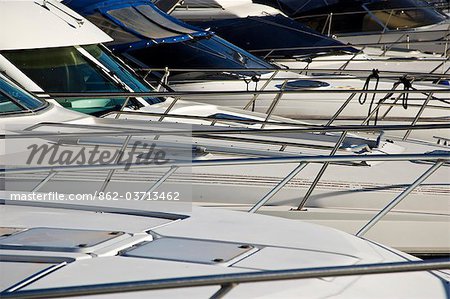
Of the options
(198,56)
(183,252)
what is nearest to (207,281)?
(183,252)

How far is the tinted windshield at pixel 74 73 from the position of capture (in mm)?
6559

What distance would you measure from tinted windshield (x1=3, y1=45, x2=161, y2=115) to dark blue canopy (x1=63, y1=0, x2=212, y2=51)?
1.35m

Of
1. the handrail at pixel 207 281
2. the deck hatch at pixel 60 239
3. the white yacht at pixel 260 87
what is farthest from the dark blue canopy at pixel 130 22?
the handrail at pixel 207 281

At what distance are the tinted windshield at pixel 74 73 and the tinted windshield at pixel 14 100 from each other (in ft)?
2.35

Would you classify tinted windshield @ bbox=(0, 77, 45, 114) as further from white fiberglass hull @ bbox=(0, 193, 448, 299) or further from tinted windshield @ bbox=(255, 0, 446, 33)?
tinted windshield @ bbox=(255, 0, 446, 33)

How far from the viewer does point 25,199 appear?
3.80 meters

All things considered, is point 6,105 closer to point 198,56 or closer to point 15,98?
point 15,98

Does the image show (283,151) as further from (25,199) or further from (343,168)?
(25,199)

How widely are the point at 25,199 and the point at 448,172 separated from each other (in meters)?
2.86

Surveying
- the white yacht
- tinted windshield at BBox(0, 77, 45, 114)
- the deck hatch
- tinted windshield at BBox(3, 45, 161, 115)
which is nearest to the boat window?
tinted windshield at BBox(0, 77, 45, 114)

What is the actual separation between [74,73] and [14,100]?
1.31 meters

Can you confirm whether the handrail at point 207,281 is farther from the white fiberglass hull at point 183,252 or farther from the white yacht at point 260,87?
the white yacht at point 260,87

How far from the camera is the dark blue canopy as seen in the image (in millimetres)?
8664

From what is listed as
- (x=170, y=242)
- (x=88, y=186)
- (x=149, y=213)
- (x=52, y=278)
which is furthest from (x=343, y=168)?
(x=52, y=278)
